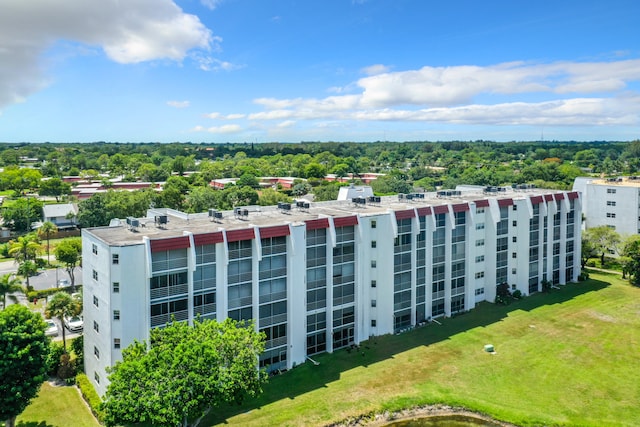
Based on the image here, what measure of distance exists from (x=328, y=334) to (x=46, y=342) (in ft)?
86.1

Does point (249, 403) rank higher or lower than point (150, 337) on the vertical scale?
lower

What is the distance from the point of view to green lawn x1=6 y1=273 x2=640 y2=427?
131ft

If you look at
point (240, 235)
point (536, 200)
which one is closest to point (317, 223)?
point (240, 235)

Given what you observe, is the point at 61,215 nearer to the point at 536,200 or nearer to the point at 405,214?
the point at 405,214

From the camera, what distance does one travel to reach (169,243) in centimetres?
4009

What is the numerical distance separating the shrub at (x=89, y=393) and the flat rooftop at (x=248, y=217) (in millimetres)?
13497

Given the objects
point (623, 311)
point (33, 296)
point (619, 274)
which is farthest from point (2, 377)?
point (619, 274)

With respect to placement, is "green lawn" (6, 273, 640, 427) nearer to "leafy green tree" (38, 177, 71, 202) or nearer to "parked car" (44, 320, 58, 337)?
"parked car" (44, 320, 58, 337)

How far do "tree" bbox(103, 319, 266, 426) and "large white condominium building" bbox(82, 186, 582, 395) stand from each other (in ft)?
13.4

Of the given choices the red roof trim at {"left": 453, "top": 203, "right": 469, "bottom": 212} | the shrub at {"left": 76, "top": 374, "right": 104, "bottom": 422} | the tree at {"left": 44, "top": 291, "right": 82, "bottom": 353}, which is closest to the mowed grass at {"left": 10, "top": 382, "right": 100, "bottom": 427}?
the shrub at {"left": 76, "top": 374, "right": 104, "bottom": 422}

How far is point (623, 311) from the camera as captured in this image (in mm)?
62938

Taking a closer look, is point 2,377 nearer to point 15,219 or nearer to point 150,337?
point 150,337

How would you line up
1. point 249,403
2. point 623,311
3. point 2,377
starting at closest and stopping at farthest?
point 2,377
point 249,403
point 623,311

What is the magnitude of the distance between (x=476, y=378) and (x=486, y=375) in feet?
4.17
